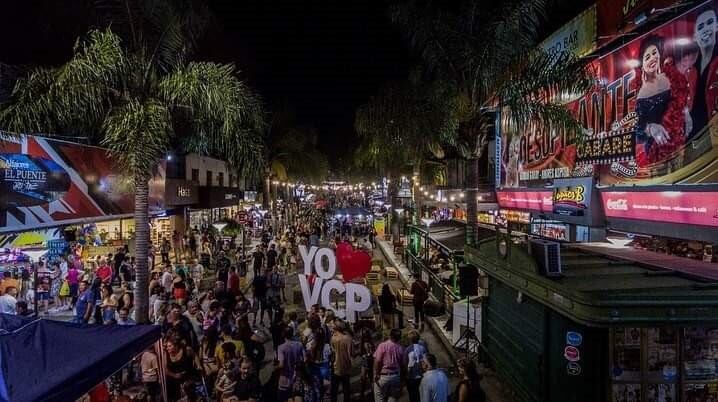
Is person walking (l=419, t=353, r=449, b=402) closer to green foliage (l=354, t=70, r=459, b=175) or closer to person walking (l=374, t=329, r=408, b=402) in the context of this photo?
person walking (l=374, t=329, r=408, b=402)

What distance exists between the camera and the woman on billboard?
12.4 metres

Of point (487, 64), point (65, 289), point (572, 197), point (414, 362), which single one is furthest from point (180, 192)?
point (414, 362)

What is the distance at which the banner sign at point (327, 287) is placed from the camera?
428 inches

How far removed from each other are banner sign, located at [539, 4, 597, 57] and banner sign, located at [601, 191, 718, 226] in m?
4.67

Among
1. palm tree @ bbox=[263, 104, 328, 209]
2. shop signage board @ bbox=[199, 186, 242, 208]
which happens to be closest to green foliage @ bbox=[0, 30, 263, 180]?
shop signage board @ bbox=[199, 186, 242, 208]

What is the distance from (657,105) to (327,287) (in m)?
9.66

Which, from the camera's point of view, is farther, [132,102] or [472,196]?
[472,196]

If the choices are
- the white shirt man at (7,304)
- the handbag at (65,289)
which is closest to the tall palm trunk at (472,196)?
the white shirt man at (7,304)

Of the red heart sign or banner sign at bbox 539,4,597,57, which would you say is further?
banner sign at bbox 539,4,597,57

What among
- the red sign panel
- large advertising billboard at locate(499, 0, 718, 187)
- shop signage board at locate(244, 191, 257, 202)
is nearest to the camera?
large advertising billboard at locate(499, 0, 718, 187)

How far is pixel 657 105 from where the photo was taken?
1323cm

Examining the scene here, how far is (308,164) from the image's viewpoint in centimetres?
4447

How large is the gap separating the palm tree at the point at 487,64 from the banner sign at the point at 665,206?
2733 millimetres

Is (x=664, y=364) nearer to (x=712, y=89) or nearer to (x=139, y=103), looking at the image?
(x=712, y=89)
